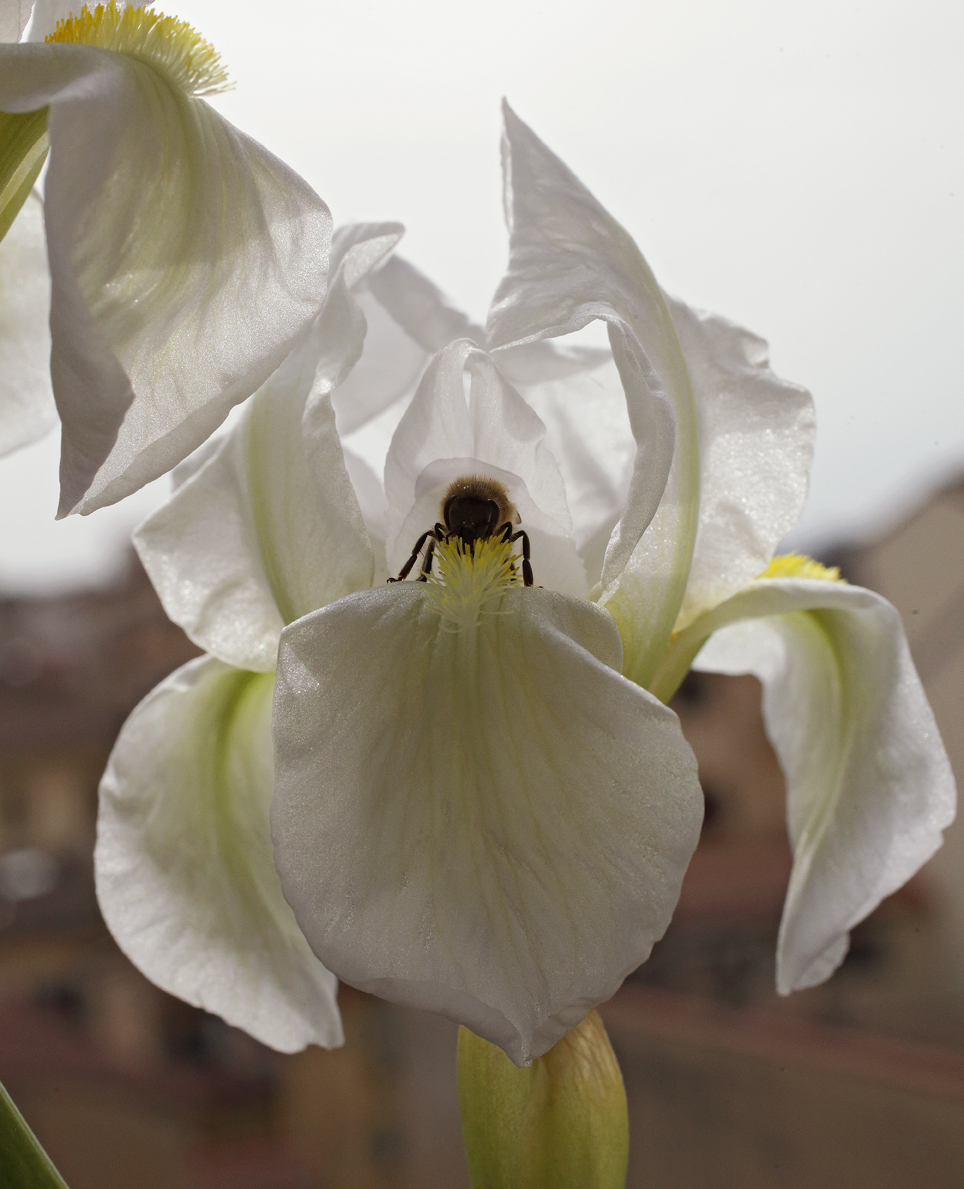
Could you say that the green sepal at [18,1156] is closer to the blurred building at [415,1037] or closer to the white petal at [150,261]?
the white petal at [150,261]

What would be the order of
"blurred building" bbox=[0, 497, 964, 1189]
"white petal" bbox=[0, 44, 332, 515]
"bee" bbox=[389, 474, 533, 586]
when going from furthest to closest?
"blurred building" bbox=[0, 497, 964, 1189]
"bee" bbox=[389, 474, 533, 586]
"white petal" bbox=[0, 44, 332, 515]

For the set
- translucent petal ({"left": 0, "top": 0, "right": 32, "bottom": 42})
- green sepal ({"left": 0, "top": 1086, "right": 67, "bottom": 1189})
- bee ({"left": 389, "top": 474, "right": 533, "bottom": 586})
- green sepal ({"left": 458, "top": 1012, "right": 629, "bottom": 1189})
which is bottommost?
green sepal ({"left": 458, "top": 1012, "right": 629, "bottom": 1189})

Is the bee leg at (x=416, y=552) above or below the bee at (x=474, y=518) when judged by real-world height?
below

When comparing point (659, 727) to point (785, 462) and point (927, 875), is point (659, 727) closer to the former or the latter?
point (785, 462)

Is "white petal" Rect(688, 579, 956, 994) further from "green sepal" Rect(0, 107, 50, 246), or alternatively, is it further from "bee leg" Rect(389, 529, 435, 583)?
"green sepal" Rect(0, 107, 50, 246)


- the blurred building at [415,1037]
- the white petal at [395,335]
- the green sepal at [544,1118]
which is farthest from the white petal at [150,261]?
the blurred building at [415,1037]

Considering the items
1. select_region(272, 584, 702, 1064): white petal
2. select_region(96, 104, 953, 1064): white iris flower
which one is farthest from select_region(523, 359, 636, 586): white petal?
select_region(272, 584, 702, 1064): white petal

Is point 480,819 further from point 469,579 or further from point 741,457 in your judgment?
point 741,457
